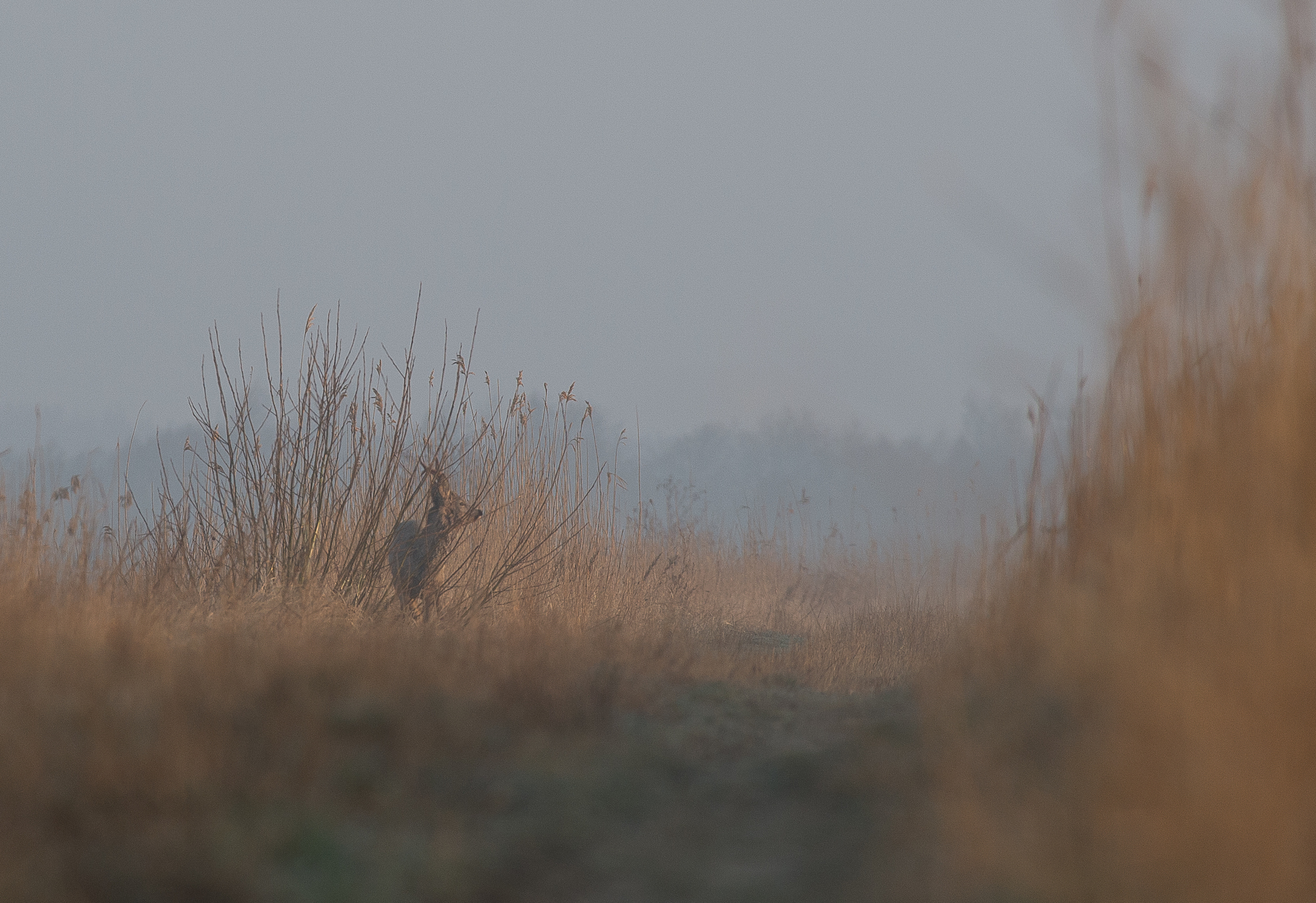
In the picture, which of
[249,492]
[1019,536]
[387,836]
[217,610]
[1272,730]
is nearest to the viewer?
[1272,730]

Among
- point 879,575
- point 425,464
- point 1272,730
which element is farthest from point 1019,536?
point 879,575

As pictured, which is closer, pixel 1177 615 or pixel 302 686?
pixel 1177 615

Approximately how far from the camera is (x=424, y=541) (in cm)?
527

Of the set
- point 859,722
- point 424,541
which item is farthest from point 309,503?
point 859,722

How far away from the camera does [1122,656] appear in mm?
2082

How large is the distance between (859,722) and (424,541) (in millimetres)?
3095

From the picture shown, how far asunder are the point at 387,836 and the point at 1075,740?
1462 mm

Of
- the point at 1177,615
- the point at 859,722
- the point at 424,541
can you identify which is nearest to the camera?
the point at 1177,615

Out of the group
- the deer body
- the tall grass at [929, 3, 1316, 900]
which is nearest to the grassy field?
the tall grass at [929, 3, 1316, 900]

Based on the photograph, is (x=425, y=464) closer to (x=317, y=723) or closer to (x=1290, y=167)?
(x=317, y=723)

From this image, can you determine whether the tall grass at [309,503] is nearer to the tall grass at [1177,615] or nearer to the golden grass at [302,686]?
the golden grass at [302,686]

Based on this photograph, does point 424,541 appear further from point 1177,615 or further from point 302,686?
point 1177,615

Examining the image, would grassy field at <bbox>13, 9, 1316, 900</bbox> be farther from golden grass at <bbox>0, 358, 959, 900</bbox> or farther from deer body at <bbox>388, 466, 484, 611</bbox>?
deer body at <bbox>388, 466, 484, 611</bbox>

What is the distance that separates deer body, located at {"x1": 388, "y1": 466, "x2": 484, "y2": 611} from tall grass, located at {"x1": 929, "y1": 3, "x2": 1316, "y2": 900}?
3030 millimetres
